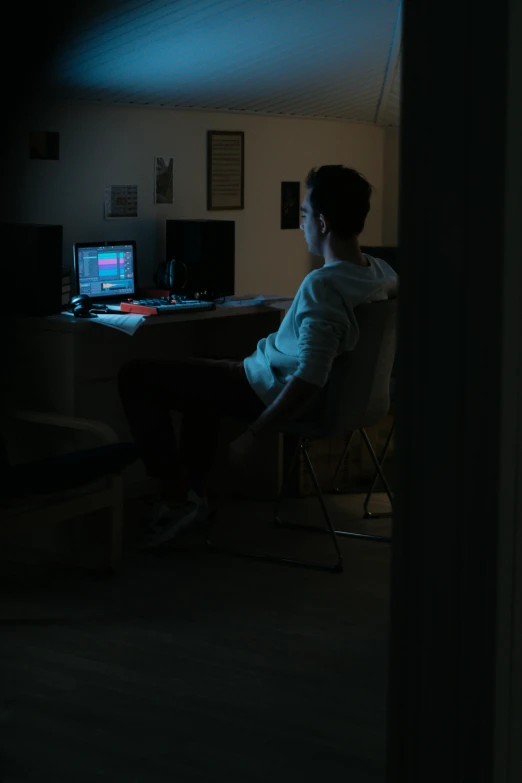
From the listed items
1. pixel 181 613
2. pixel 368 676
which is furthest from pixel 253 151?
pixel 368 676

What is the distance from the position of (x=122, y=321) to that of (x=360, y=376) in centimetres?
87

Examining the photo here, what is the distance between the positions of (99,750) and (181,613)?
2.97 feet

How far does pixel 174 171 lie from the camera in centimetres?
473

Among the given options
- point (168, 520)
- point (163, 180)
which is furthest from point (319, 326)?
point (163, 180)

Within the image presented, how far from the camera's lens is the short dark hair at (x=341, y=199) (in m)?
3.60

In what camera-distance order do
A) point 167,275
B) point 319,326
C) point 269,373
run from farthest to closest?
point 167,275 → point 269,373 → point 319,326

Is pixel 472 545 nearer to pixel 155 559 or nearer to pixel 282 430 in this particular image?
pixel 282 430

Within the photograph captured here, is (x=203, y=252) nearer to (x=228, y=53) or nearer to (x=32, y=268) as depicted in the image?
(x=228, y=53)

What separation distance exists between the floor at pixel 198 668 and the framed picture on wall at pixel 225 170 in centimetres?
173

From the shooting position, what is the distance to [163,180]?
15.4 feet

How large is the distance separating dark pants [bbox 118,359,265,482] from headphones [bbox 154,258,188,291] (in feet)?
2.26

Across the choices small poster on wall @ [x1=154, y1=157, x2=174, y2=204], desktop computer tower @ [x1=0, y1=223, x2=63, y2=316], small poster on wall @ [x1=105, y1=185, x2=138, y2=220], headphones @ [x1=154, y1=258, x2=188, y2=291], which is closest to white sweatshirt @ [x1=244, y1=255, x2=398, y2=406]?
desktop computer tower @ [x1=0, y1=223, x2=63, y2=316]

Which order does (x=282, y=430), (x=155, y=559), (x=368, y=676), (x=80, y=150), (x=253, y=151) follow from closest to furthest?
(x=368, y=676), (x=282, y=430), (x=155, y=559), (x=80, y=150), (x=253, y=151)

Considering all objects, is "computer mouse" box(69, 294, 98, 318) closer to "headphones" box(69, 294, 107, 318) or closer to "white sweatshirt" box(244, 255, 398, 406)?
"headphones" box(69, 294, 107, 318)
